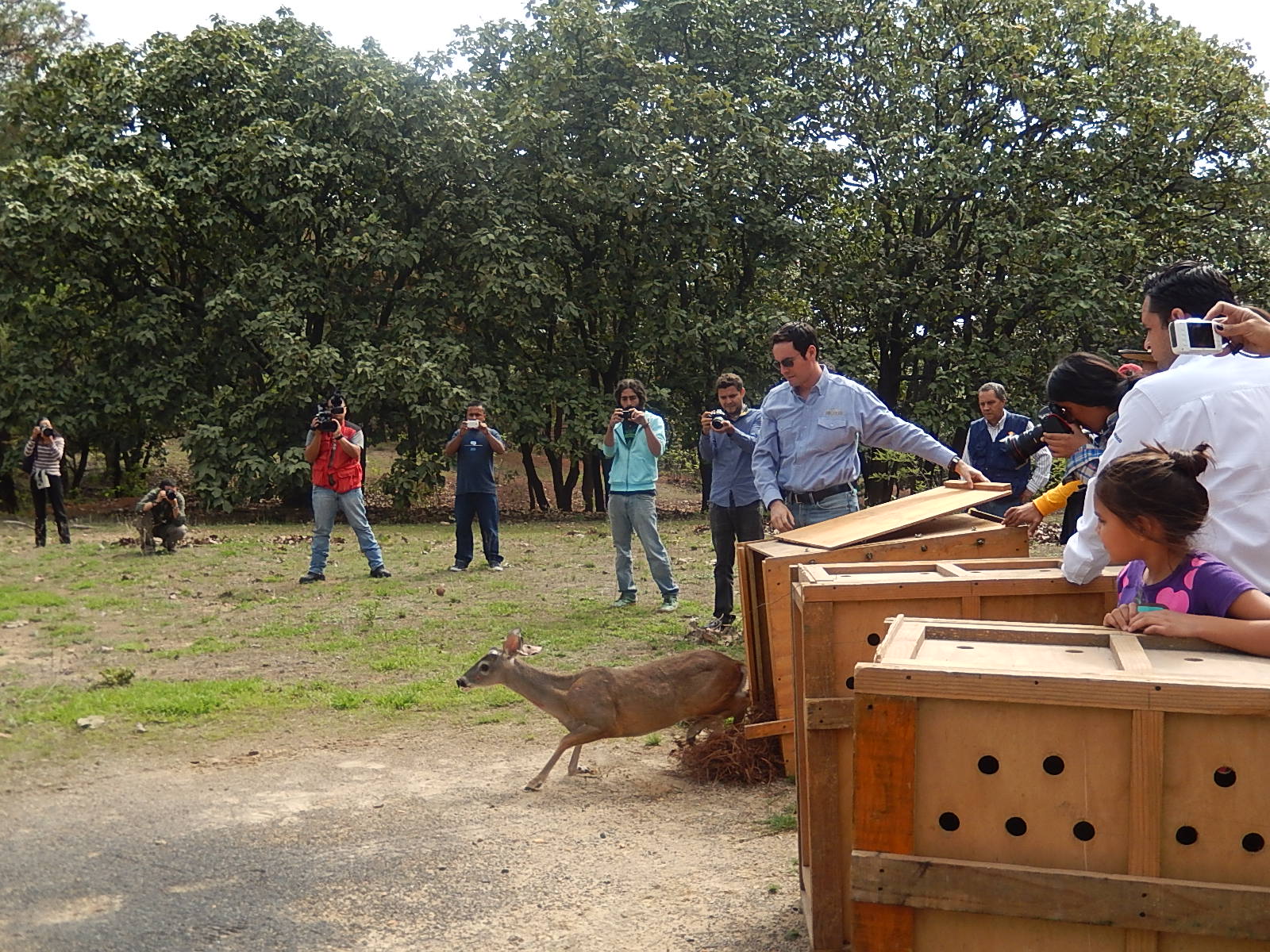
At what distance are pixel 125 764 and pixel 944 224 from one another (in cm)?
2097

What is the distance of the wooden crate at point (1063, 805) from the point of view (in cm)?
267

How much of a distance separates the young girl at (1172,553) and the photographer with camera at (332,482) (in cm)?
1124

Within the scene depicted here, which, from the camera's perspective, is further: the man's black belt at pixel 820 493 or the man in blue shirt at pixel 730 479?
the man in blue shirt at pixel 730 479

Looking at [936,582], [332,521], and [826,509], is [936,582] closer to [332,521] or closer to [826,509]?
[826,509]

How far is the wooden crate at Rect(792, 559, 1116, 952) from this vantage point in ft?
12.5

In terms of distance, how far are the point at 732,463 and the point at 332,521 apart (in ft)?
19.2

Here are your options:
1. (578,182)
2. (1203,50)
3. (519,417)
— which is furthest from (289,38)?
(1203,50)

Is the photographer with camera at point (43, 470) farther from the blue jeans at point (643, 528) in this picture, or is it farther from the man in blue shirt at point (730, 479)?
the man in blue shirt at point (730, 479)

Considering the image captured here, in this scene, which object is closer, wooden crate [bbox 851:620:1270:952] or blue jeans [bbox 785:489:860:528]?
wooden crate [bbox 851:620:1270:952]

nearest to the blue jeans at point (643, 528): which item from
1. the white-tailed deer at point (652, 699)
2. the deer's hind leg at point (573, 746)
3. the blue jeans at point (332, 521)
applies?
the blue jeans at point (332, 521)

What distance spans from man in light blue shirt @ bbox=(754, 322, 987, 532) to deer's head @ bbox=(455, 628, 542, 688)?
173 centimetres

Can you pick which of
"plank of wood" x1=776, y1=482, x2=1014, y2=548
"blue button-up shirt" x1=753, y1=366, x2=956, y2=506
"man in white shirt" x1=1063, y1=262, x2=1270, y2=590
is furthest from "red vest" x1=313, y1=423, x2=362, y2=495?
"man in white shirt" x1=1063, y1=262, x2=1270, y2=590

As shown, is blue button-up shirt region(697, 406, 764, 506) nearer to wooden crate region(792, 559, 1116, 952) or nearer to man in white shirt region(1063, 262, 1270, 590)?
wooden crate region(792, 559, 1116, 952)

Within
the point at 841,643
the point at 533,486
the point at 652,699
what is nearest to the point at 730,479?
the point at 652,699
